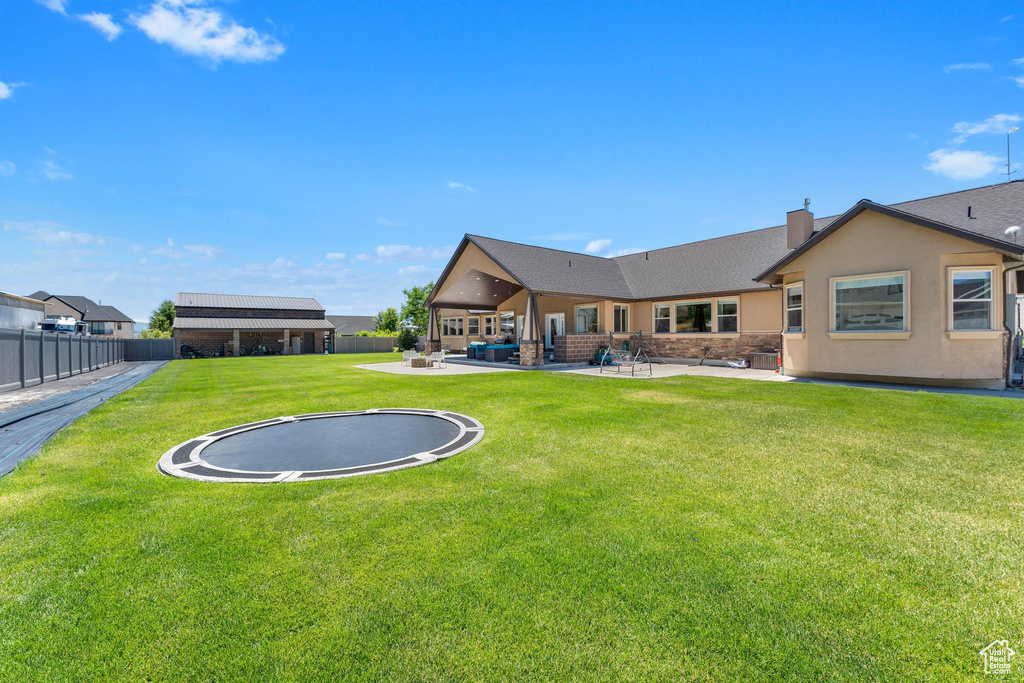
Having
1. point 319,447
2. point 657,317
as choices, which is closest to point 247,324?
point 657,317

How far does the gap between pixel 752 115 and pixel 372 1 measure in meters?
12.5

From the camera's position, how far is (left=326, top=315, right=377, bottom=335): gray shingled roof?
237 ft

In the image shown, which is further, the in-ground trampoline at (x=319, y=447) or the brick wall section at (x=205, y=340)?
the brick wall section at (x=205, y=340)

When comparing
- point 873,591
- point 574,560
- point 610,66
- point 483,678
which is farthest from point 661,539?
point 610,66

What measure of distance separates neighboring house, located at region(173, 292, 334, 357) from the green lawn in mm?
36353

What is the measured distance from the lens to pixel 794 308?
533 inches

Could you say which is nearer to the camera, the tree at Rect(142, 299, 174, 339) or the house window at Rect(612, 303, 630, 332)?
the house window at Rect(612, 303, 630, 332)

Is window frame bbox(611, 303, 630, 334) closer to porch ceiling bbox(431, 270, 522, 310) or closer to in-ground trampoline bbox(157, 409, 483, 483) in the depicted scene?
porch ceiling bbox(431, 270, 522, 310)

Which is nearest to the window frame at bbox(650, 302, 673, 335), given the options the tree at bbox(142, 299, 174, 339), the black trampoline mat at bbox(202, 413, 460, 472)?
the black trampoline mat at bbox(202, 413, 460, 472)

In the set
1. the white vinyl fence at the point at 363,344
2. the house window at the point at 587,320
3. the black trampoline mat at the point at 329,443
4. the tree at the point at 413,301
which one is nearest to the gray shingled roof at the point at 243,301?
the white vinyl fence at the point at 363,344

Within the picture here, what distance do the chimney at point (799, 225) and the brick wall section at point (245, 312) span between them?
4178cm

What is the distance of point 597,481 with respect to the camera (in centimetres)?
443

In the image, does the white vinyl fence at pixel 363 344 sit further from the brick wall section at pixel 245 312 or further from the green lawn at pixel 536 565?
the green lawn at pixel 536 565

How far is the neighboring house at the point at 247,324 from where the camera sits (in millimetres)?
36219
